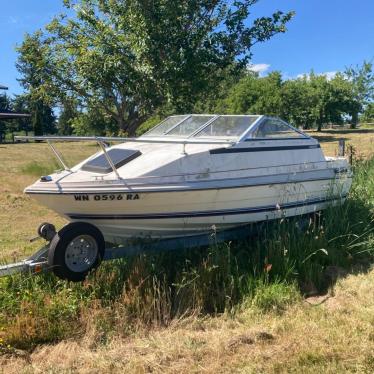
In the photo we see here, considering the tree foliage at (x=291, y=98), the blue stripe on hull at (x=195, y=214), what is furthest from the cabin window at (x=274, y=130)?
the tree foliage at (x=291, y=98)

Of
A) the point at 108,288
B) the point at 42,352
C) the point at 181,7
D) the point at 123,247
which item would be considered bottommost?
the point at 42,352

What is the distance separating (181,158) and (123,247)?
1201mm

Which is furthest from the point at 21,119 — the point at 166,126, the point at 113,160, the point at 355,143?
the point at 113,160

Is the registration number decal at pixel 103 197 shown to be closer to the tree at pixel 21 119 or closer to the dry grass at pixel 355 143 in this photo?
the dry grass at pixel 355 143

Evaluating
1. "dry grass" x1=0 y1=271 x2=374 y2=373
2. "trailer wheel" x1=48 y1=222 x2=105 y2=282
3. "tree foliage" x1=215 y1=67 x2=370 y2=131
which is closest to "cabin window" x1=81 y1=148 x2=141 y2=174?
"trailer wheel" x1=48 y1=222 x2=105 y2=282

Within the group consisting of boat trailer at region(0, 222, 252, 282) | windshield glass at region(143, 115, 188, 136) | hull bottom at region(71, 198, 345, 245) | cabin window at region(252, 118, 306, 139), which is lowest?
boat trailer at region(0, 222, 252, 282)

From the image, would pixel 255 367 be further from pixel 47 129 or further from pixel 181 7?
pixel 47 129

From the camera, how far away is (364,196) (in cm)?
811

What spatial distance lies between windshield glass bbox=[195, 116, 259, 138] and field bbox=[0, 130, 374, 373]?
4.59 ft

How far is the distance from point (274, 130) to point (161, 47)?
351 centimetres

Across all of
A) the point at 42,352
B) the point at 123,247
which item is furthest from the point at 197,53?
the point at 42,352

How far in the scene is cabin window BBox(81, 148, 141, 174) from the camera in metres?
5.20

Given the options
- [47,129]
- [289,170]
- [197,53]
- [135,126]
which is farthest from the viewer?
[47,129]

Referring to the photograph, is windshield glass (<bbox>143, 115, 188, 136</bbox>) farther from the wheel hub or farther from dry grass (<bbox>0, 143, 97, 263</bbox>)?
the wheel hub
